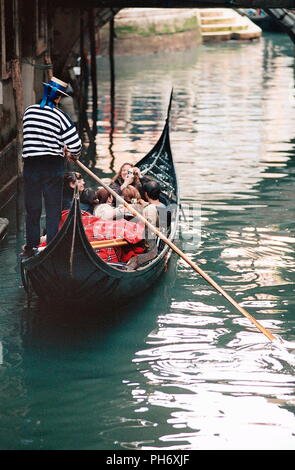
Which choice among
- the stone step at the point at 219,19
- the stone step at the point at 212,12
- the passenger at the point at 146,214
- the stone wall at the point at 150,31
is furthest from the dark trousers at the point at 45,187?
the stone step at the point at 212,12

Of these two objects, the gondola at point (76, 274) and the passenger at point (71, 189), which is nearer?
the gondola at point (76, 274)

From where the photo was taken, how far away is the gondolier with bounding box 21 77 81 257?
183 inches

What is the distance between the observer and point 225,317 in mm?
4762

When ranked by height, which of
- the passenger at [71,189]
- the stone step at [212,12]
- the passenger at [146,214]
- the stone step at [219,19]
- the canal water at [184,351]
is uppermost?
the passenger at [71,189]

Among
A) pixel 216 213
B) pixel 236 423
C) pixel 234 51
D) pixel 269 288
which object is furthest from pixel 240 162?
pixel 234 51

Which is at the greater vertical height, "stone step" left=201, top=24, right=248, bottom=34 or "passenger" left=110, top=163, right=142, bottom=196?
"passenger" left=110, top=163, right=142, bottom=196

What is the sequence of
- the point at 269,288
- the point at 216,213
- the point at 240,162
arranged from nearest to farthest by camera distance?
1. the point at 269,288
2. the point at 216,213
3. the point at 240,162

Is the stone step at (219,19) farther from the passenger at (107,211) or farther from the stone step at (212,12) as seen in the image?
the passenger at (107,211)

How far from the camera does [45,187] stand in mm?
4758

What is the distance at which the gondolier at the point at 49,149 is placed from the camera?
466 cm

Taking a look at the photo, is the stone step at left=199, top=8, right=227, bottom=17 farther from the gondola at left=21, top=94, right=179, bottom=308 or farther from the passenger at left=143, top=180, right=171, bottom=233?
the gondola at left=21, top=94, right=179, bottom=308

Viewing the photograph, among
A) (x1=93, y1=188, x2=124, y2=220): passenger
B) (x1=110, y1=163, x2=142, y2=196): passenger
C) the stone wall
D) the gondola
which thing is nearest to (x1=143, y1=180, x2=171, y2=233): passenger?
(x1=110, y1=163, x2=142, y2=196): passenger
